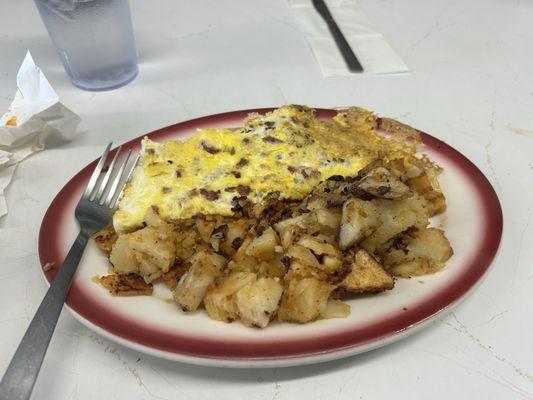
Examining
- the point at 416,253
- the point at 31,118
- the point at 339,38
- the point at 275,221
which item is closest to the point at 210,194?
the point at 275,221

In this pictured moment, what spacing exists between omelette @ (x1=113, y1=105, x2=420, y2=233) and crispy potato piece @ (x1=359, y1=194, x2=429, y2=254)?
262mm

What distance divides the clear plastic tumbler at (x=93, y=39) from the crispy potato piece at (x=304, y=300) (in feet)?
5.55

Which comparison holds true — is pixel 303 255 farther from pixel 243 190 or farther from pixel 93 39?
pixel 93 39

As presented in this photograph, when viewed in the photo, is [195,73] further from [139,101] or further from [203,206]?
[203,206]

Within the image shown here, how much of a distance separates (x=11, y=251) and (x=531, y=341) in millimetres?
1392

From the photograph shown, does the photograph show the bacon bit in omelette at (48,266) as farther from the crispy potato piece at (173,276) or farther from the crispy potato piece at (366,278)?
the crispy potato piece at (366,278)

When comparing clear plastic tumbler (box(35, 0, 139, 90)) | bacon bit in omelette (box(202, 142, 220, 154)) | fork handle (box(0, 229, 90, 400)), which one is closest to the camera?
fork handle (box(0, 229, 90, 400))

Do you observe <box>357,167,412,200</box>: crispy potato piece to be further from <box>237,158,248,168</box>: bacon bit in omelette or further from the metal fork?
the metal fork

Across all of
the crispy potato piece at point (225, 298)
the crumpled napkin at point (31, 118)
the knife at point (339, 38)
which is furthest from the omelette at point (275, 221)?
the knife at point (339, 38)

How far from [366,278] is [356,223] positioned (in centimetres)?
13

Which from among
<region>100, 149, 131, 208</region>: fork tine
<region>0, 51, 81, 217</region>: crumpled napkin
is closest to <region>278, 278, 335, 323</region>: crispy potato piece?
<region>100, 149, 131, 208</region>: fork tine

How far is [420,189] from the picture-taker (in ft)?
5.10

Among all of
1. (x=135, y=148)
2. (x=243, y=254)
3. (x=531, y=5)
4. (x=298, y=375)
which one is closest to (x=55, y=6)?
(x=135, y=148)

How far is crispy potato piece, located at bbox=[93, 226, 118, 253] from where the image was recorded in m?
→ 1.47
